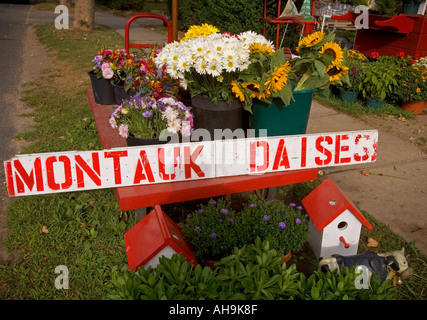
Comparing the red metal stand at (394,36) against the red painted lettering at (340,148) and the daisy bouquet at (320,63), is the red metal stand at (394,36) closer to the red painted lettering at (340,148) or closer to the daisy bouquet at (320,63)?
the daisy bouquet at (320,63)

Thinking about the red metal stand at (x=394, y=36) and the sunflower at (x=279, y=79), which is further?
the red metal stand at (x=394, y=36)

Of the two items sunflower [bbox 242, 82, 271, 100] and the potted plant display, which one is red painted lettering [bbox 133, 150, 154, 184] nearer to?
the potted plant display

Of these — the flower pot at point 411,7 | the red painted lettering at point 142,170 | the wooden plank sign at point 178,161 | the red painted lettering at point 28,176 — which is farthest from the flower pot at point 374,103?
the red painted lettering at point 28,176

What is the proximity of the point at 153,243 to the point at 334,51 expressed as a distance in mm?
1671

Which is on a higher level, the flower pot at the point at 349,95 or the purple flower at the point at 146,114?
the purple flower at the point at 146,114

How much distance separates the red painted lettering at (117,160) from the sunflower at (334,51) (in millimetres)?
1438

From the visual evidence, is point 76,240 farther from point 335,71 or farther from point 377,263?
point 335,71

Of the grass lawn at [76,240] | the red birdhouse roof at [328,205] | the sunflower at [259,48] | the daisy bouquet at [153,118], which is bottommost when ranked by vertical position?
the grass lawn at [76,240]

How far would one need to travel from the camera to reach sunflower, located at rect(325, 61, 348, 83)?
2740mm

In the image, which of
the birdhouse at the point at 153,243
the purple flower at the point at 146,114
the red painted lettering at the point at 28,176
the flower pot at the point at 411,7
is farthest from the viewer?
the flower pot at the point at 411,7

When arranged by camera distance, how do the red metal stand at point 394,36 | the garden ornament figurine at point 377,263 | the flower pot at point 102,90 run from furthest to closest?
the red metal stand at point 394,36
the flower pot at point 102,90
the garden ornament figurine at point 377,263

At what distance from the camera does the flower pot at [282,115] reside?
8.93 feet

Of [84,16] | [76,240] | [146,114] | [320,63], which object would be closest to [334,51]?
[320,63]

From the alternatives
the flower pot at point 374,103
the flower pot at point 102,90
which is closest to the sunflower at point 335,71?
the flower pot at point 102,90
